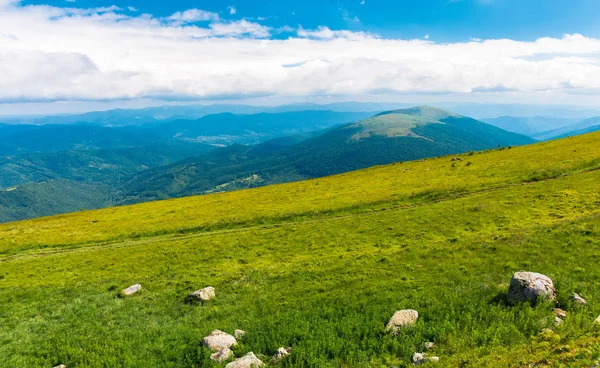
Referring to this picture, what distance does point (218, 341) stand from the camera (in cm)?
1877

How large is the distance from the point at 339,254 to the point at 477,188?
1076 inches

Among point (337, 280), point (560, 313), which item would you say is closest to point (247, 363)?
point (337, 280)

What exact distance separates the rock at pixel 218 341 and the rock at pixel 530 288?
1663 centimetres

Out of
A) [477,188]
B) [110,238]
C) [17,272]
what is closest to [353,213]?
[477,188]

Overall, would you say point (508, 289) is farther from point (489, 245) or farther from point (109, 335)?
point (109, 335)

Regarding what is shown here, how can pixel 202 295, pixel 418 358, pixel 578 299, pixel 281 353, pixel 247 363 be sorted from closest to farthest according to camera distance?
pixel 418 358, pixel 247 363, pixel 281 353, pixel 578 299, pixel 202 295

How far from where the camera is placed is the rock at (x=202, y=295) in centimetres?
2434

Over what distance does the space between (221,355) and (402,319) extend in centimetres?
1054

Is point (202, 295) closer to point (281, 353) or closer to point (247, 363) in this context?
point (247, 363)

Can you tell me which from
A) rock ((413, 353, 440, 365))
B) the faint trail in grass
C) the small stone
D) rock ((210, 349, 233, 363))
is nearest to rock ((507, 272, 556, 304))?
rock ((413, 353, 440, 365))

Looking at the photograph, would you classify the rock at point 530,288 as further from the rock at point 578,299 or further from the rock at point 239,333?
the rock at point 239,333

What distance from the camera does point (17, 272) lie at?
113ft

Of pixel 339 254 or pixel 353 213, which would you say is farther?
pixel 353 213

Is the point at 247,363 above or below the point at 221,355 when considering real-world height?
above
